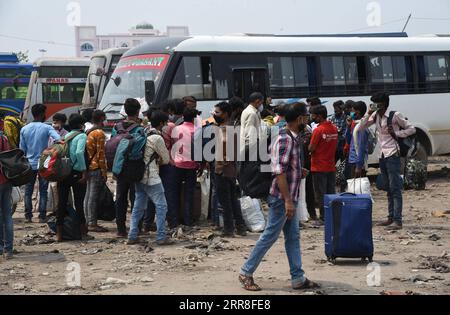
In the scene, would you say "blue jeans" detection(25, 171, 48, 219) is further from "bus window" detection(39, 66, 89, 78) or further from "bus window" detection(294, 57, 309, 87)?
"bus window" detection(39, 66, 89, 78)

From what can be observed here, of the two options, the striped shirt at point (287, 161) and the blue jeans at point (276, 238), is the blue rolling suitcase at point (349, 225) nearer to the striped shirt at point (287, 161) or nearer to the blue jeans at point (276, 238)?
the blue jeans at point (276, 238)

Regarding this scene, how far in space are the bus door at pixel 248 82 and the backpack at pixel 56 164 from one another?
286 inches

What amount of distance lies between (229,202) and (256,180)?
324 cm

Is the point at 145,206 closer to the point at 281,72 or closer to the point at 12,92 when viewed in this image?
the point at 281,72

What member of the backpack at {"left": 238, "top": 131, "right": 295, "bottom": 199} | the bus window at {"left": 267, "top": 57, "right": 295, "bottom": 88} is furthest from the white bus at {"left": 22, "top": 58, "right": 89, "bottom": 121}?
the backpack at {"left": 238, "top": 131, "right": 295, "bottom": 199}

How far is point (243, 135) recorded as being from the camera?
1047 cm

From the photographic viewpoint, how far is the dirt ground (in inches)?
328

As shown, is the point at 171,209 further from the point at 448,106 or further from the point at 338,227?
the point at 448,106

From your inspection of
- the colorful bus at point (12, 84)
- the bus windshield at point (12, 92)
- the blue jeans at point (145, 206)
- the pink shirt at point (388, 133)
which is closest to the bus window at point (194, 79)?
the pink shirt at point (388, 133)

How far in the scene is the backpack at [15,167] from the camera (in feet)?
32.2

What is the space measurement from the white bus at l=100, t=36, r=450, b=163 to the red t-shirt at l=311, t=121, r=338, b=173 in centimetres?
Answer: 536
